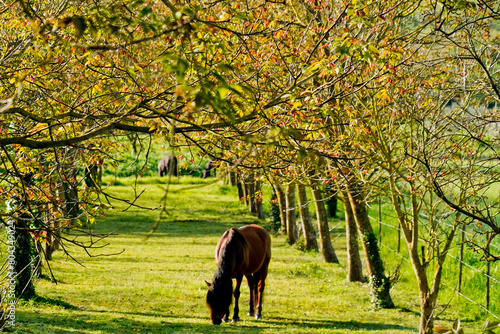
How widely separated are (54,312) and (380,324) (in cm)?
813

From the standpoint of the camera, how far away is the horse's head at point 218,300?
12.7 m

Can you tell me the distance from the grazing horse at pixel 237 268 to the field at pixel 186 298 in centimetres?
45

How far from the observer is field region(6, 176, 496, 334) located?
1301cm

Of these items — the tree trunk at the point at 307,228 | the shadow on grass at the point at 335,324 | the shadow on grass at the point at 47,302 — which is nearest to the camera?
the shadow on grass at the point at 335,324

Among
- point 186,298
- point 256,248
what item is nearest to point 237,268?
point 256,248

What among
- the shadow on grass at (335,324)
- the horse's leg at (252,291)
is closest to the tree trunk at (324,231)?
the horse's leg at (252,291)

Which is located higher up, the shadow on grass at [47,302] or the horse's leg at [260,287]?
the horse's leg at [260,287]

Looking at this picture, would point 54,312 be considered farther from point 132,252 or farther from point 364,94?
point 132,252

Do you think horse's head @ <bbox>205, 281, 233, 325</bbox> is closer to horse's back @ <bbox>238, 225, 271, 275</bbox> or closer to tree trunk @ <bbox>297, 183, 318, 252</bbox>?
horse's back @ <bbox>238, 225, 271, 275</bbox>

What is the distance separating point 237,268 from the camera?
1363cm

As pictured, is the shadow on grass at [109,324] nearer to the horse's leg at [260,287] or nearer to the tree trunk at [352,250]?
the horse's leg at [260,287]

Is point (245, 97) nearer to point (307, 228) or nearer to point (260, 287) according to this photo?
point (260, 287)

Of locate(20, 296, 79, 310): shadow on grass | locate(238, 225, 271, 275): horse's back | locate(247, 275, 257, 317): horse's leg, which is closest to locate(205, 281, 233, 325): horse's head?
locate(238, 225, 271, 275): horse's back

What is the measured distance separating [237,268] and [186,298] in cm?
341
